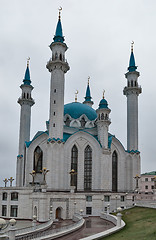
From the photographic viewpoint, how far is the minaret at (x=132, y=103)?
56.8 meters

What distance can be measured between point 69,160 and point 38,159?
6263 mm

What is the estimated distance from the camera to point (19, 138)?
194ft

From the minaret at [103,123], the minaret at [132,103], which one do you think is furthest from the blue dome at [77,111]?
the minaret at [132,103]

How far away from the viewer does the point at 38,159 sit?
52.7 m

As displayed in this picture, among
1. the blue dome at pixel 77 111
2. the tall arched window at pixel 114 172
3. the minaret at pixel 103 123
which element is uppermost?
the blue dome at pixel 77 111

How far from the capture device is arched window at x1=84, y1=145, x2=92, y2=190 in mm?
50625

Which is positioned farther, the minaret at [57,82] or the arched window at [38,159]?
the arched window at [38,159]

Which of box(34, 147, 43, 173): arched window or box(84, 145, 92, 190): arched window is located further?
box(34, 147, 43, 173): arched window

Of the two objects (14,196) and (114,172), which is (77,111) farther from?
(14,196)

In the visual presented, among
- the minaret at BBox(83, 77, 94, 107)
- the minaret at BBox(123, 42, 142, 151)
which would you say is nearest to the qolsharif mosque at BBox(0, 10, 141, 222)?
the minaret at BBox(123, 42, 142, 151)

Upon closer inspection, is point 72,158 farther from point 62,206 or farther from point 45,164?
point 62,206

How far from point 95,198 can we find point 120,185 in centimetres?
1205

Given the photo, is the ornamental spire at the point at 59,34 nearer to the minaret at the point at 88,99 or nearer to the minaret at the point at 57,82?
the minaret at the point at 57,82

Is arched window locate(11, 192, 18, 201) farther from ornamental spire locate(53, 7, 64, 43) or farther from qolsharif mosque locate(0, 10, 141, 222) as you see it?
ornamental spire locate(53, 7, 64, 43)
